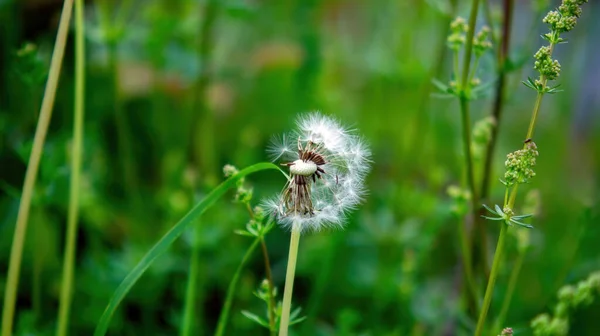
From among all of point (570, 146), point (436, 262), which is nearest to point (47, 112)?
point (436, 262)

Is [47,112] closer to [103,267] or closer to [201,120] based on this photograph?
[103,267]

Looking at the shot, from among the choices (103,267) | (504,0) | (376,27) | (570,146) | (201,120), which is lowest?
(103,267)

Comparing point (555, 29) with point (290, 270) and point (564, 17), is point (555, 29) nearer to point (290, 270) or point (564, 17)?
point (564, 17)

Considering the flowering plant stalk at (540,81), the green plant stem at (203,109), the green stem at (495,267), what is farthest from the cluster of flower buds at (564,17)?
the green plant stem at (203,109)

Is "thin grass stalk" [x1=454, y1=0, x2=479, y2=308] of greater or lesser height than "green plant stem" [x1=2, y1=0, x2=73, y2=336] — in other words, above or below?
above

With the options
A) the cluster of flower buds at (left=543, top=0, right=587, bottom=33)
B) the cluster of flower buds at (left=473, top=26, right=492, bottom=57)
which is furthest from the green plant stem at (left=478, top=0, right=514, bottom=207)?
the cluster of flower buds at (left=543, top=0, right=587, bottom=33)

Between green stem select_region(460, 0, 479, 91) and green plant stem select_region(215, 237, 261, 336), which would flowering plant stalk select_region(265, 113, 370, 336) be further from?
green stem select_region(460, 0, 479, 91)
